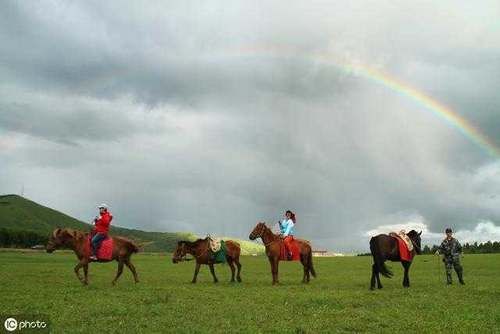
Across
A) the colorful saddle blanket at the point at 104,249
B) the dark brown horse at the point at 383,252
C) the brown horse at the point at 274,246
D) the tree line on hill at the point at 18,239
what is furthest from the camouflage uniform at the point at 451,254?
the tree line on hill at the point at 18,239

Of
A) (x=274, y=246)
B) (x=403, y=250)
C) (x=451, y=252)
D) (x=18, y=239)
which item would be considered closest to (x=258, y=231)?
(x=274, y=246)

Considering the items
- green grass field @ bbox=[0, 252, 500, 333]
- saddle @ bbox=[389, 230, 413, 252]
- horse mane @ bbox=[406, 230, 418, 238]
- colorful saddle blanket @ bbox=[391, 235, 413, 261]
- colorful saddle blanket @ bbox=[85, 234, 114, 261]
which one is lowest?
green grass field @ bbox=[0, 252, 500, 333]

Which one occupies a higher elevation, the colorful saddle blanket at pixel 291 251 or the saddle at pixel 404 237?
the saddle at pixel 404 237

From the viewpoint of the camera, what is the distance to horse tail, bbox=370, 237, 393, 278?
2481 centimetres

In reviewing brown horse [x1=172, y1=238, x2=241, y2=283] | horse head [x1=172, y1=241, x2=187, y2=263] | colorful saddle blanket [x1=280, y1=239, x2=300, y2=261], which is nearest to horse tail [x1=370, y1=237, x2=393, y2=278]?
colorful saddle blanket [x1=280, y1=239, x2=300, y2=261]

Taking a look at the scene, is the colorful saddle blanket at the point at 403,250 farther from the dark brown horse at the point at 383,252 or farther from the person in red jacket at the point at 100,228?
the person in red jacket at the point at 100,228

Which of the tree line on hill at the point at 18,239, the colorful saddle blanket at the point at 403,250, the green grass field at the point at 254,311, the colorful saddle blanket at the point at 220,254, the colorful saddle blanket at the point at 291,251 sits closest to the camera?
the green grass field at the point at 254,311

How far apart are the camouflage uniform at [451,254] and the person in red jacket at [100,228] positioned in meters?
18.6

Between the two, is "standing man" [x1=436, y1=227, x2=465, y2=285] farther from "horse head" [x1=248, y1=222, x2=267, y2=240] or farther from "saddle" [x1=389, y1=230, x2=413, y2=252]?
"horse head" [x1=248, y1=222, x2=267, y2=240]

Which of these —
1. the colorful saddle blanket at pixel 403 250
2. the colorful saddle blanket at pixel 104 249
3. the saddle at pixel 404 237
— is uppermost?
the saddle at pixel 404 237

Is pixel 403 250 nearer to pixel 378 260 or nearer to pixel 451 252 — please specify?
pixel 378 260

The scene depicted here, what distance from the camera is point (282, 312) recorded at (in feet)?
50.9

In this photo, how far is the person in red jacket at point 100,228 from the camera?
25312 mm

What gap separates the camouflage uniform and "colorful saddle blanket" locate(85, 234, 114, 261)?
60.0 ft
